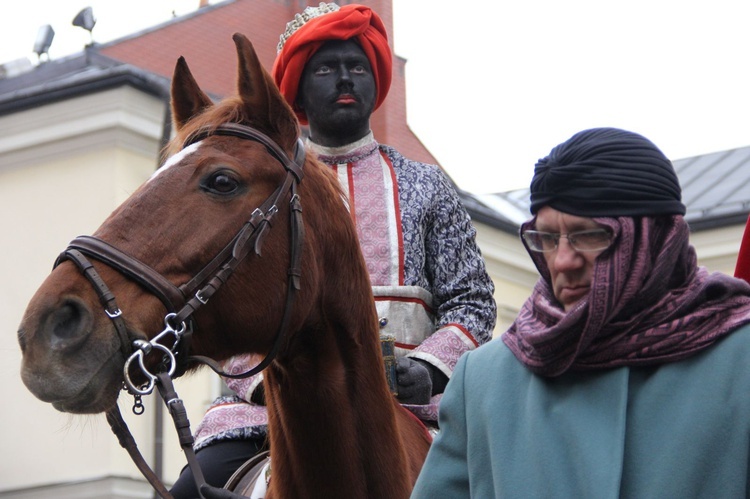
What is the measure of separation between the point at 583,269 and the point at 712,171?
63.3 feet

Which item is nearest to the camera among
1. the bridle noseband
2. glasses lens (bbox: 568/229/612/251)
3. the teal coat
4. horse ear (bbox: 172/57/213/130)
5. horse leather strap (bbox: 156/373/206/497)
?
the teal coat

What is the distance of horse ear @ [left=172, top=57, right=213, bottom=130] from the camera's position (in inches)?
178

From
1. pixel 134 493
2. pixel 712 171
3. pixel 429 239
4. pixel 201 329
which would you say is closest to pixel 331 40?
pixel 429 239

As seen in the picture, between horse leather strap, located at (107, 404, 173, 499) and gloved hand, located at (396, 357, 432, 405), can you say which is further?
gloved hand, located at (396, 357, 432, 405)

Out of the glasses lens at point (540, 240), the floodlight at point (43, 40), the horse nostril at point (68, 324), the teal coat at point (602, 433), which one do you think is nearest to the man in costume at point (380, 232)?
the horse nostril at point (68, 324)

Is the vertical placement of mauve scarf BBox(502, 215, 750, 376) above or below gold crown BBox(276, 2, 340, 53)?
below

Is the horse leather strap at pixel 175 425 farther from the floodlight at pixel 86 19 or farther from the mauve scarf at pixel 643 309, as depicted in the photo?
the floodlight at pixel 86 19

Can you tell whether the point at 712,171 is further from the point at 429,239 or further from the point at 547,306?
the point at 547,306

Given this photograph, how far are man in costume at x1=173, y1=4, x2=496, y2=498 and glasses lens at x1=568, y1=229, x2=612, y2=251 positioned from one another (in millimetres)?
1637

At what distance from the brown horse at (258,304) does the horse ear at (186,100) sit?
56 mm

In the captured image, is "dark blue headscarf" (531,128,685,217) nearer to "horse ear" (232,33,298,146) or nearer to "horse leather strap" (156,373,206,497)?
"horse leather strap" (156,373,206,497)

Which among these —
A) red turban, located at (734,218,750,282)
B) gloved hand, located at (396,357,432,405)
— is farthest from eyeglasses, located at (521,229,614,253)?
gloved hand, located at (396,357,432,405)

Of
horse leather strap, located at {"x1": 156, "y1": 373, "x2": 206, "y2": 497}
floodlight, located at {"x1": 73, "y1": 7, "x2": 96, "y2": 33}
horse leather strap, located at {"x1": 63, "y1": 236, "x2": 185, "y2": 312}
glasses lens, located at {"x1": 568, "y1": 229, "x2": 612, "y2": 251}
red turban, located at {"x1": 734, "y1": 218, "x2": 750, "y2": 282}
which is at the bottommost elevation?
horse leather strap, located at {"x1": 156, "y1": 373, "x2": 206, "y2": 497}

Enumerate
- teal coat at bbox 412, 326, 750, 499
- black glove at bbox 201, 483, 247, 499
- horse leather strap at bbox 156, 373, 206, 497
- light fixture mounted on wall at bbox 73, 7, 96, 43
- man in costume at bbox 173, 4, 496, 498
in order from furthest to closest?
light fixture mounted on wall at bbox 73, 7, 96, 43 < man in costume at bbox 173, 4, 496, 498 < black glove at bbox 201, 483, 247, 499 < horse leather strap at bbox 156, 373, 206, 497 < teal coat at bbox 412, 326, 750, 499
